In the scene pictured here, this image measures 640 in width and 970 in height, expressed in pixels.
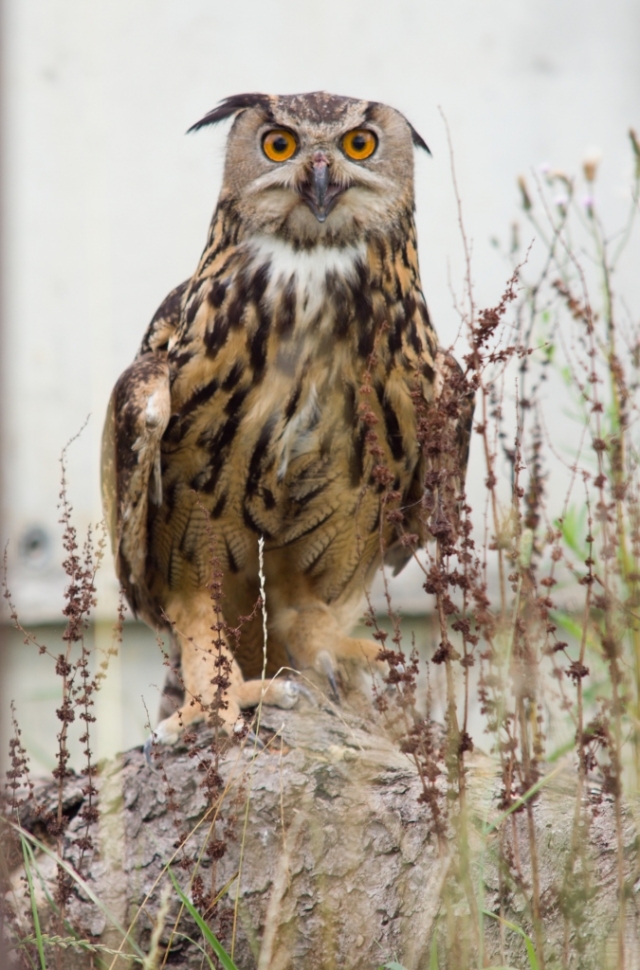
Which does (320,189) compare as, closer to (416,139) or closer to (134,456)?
(416,139)

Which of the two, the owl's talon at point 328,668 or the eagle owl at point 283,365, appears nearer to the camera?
the eagle owl at point 283,365

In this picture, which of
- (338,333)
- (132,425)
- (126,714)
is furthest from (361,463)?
(126,714)

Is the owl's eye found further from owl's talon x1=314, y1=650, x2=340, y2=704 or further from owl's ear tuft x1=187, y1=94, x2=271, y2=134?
owl's talon x1=314, y1=650, x2=340, y2=704

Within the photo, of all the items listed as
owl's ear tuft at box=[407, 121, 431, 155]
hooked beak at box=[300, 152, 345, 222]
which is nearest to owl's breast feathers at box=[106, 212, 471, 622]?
hooked beak at box=[300, 152, 345, 222]

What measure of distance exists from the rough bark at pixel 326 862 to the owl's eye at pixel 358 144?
4.43ft

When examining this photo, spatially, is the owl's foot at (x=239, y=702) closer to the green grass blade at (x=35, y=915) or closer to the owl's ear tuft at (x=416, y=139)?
the green grass blade at (x=35, y=915)

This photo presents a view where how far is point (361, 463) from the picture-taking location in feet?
8.88

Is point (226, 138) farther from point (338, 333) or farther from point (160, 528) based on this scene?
point (160, 528)

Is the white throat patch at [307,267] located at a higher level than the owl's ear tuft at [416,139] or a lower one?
lower

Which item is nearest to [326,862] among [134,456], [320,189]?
[134,456]

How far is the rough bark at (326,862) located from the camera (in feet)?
6.76

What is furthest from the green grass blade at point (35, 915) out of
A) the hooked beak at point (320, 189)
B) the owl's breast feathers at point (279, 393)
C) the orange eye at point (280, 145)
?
the orange eye at point (280, 145)

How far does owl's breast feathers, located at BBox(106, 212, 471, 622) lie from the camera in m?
2.64

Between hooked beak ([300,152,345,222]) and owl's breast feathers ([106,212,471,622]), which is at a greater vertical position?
hooked beak ([300,152,345,222])
